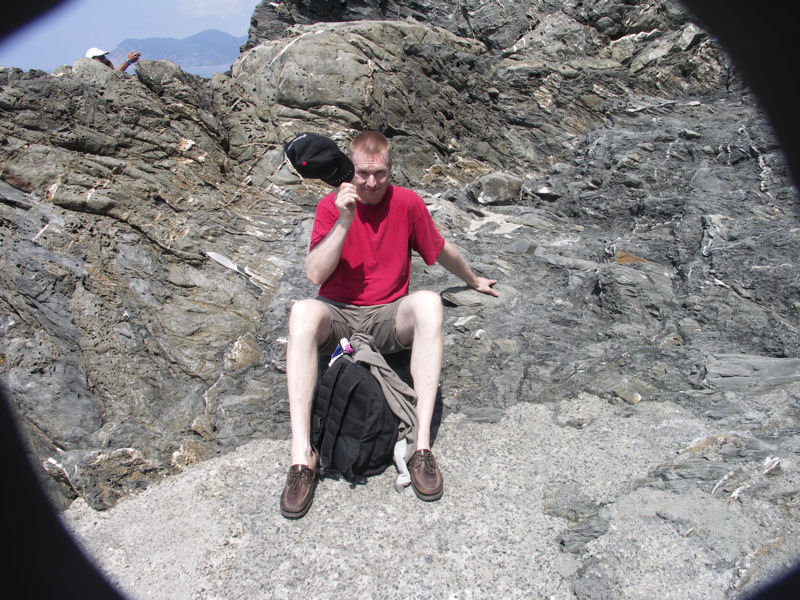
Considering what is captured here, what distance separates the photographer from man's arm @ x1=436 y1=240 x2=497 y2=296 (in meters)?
4.60

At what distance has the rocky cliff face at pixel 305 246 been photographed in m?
3.71

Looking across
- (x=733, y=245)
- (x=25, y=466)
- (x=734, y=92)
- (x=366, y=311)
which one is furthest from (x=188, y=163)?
(x=734, y=92)

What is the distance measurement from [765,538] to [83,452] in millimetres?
3998

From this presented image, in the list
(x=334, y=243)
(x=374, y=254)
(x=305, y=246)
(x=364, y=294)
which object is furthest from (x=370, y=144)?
(x=305, y=246)

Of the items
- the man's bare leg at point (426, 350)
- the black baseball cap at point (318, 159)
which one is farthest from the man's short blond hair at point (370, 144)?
the man's bare leg at point (426, 350)

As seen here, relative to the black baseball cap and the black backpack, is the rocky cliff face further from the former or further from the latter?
the black baseball cap

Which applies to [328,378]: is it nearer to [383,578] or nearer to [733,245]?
[383,578]

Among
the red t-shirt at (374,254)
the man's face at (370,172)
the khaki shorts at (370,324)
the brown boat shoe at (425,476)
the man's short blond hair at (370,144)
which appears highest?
the man's short blond hair at (370,144)

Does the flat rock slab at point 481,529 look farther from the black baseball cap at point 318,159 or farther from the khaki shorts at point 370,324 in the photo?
the black baseball cap at point 318,159

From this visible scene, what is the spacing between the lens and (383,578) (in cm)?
269

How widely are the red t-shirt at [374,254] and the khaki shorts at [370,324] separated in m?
0.10

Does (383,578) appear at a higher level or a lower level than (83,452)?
higher

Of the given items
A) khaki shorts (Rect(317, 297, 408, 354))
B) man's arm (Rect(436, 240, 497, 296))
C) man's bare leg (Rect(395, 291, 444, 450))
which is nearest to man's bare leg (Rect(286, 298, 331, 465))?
khaki shorts (Rect(317, 297, 408, 354))

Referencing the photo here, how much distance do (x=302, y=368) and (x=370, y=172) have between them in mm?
1492
